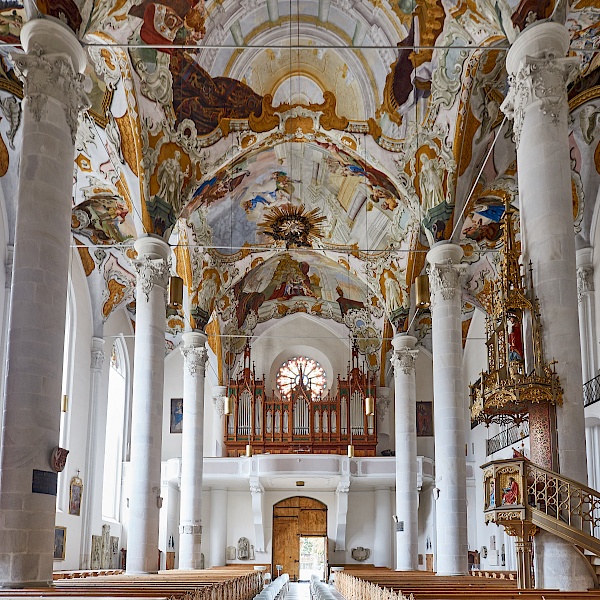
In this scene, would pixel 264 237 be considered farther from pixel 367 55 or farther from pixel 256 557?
pixel 256 557

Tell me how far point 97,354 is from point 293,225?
7.21m

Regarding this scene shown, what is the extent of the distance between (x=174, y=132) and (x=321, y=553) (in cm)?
2305

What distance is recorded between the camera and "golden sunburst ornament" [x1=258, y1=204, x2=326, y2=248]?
24672mm

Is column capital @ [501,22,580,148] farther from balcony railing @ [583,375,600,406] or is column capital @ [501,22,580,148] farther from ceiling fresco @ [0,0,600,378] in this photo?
balcony railing @ [583,375,600,406]

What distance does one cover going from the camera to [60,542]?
22.5 meters

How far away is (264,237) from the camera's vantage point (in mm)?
25859

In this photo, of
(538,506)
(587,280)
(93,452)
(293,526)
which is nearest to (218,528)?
(293,526)

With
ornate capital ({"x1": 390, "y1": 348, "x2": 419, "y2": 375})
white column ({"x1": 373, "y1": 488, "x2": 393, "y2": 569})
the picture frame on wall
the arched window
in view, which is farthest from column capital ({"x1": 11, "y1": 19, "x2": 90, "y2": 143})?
white column ({"x1": 373, "y1": 488, "x2": 393, "y2": 569})

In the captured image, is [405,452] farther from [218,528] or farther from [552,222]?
[552,222]

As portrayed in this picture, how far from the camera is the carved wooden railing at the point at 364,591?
364 inches

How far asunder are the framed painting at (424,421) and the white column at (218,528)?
7854 mm

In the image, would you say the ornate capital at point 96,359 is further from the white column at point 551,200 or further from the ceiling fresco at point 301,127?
the white column at point 551,200

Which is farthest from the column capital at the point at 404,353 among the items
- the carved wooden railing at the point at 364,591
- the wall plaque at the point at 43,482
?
the wall plaque at the point at 43,482

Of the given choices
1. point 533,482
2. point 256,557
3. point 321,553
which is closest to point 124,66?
point 533,482
